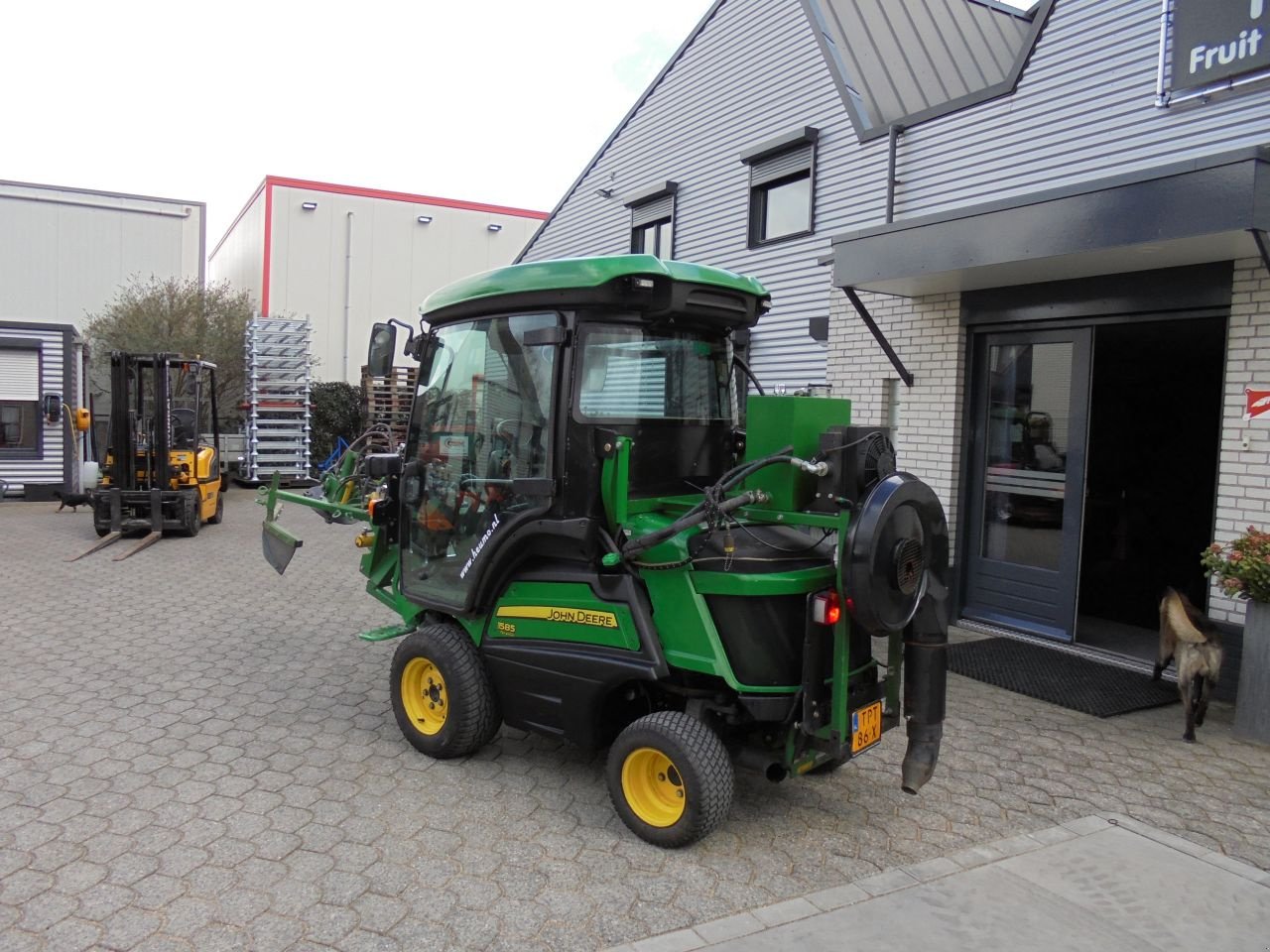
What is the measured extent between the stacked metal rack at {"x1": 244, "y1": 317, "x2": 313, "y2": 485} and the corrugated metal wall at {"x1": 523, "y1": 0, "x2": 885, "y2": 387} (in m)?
8.30

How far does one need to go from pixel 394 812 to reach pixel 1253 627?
4.59 metres

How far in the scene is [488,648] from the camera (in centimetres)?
445

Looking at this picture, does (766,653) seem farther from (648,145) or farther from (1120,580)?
(648,145)

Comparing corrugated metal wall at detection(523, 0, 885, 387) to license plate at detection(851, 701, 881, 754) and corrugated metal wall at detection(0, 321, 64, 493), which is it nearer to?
license plate at detection(851, 701, 881, 754)

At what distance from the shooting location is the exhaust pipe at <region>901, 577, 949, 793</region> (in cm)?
381

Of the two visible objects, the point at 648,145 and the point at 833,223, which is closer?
the point at 833,223

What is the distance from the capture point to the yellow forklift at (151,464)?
12188 mm

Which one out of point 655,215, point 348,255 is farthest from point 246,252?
point 655,215

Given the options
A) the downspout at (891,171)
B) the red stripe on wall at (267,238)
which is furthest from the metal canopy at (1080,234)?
the red stripe on wall at (267,238)

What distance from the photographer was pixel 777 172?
11305mm

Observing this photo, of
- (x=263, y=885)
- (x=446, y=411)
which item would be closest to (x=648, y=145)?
(x=446, y=411)

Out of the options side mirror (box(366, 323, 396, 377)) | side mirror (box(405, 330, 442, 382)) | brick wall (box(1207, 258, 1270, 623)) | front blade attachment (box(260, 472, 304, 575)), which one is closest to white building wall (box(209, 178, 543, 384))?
front blade attachment (box(260, 472, 304, 575))

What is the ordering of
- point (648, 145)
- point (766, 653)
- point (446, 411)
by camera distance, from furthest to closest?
point (648, 145)
point (446, 411)
point (766, 653)

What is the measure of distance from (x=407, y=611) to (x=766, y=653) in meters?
2.19
